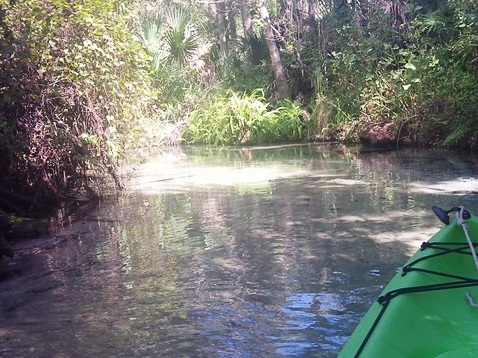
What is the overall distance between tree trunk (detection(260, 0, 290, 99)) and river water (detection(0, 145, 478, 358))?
361 inches

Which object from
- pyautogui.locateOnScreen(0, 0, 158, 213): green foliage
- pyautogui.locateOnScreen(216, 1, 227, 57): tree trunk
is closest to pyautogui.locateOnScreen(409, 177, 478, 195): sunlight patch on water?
pyautogui.locateOnScreen(0, 0, 158, 213): green foliage

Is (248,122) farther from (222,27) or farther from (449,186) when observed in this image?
(449,186)

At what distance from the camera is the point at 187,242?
5785 mm

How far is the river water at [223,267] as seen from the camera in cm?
351

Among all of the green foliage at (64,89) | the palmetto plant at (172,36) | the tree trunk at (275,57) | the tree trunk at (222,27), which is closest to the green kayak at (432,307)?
the green foliage at (64,89)

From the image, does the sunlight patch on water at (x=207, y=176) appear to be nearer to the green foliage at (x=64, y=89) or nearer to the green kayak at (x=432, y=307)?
the green foliage at (x=64, y=89)

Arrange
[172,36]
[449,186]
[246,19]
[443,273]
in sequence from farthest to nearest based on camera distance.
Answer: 1. [172,36]
2. [246,19]
3. [449,186]
4. [443,273]

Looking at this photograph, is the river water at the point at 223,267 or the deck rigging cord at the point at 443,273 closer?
the deck rigging cord at the point at 443,273

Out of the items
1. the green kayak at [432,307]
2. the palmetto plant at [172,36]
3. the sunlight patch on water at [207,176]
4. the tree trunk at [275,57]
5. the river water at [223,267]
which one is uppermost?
the palmetto plant at [172,36]

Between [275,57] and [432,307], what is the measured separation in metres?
16.0

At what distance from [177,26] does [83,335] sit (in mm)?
18108

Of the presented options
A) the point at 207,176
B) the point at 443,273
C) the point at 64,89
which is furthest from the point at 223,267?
the point at 207,176

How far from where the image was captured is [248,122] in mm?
17047

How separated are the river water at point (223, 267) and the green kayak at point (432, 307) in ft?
2.63
